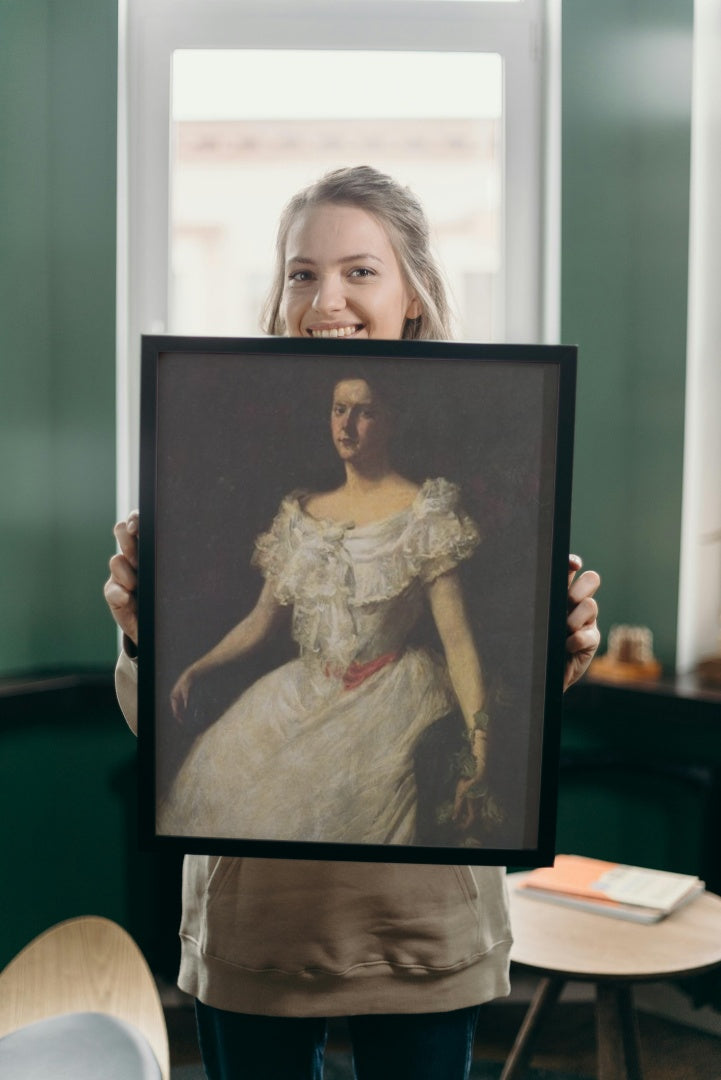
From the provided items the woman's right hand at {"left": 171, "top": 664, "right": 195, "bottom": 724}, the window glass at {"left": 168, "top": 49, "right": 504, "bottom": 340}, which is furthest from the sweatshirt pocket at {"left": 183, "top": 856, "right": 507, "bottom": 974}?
the window glass at {"left": 168, "top": 49, "right": 504, "bottom": 340}

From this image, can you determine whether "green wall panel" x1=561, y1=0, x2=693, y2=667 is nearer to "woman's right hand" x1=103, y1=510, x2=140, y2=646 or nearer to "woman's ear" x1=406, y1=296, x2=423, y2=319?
"woman's ear" x1=406, y1=296, x2=423, y2=319

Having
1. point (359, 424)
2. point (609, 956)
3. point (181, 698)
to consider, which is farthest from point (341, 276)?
point (609, 956)

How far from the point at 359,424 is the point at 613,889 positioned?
132 centimetres

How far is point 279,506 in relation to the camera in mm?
956

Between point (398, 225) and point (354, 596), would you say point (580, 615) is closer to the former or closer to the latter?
point (354, 596)

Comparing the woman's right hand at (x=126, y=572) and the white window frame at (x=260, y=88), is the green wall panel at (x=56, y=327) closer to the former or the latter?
the white window frame at (x=260, y=88)

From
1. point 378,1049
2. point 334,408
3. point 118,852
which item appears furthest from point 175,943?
point 334,408

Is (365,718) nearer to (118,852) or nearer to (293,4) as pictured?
(118,852)

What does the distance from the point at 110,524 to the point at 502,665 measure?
178cm

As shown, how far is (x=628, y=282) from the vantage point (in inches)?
103

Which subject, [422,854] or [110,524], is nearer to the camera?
[422,854]

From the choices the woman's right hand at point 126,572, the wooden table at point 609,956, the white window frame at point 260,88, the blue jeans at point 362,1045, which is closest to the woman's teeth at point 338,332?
the woman's right hand at point 126,572

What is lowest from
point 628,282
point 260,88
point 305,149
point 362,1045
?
point 362,1045

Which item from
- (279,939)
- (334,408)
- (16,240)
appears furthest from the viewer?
(16,240)
